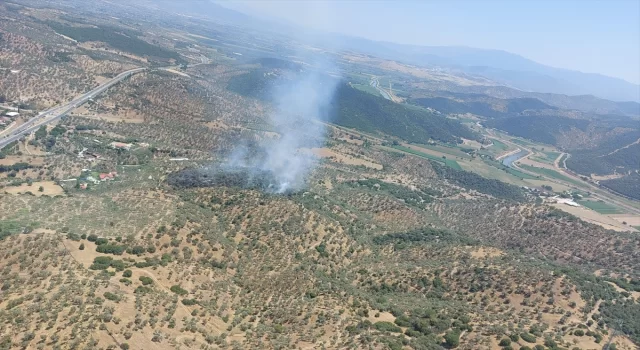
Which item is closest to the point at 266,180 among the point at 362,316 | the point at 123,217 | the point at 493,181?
the point at 123,217

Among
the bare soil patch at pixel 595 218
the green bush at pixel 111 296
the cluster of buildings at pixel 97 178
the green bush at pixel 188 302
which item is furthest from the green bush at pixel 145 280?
the bare soil patch at pixel 595 218

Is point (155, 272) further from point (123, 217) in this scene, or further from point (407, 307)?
point (407, 307)

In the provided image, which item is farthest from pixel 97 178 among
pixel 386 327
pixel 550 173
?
pixel 550 173

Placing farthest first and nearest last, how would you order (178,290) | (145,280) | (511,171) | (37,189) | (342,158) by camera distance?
(511,171), (342,158), (37,189), (178,290), (145,280)

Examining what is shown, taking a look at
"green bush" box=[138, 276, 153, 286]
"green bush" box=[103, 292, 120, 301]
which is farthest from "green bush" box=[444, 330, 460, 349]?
"green bush" box=[103, 292, 120, 301]

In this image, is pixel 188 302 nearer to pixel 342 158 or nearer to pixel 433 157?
pixel 342 158

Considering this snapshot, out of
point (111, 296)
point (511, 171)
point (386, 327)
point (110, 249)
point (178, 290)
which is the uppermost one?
point (511, 171)
